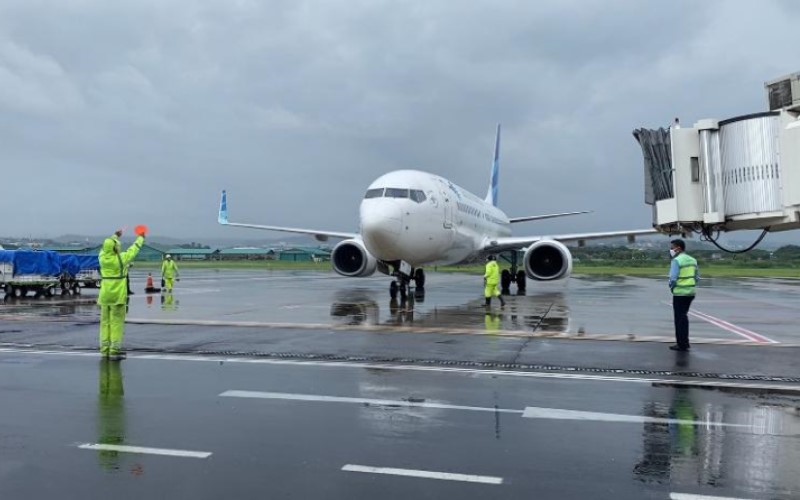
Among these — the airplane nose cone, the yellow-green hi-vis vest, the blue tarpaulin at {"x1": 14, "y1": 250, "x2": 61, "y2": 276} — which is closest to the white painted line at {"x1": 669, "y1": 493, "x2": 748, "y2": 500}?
the yellow-green hi-vis vest

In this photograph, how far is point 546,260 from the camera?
23.1 meters

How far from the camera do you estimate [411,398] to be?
6.72 meters

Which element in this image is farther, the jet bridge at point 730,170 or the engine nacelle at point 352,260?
the engine nacelle at point 352,260

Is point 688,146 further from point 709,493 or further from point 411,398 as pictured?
point 411,398

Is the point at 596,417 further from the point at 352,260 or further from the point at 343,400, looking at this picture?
the point at 352,260

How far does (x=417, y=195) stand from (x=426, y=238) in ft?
4.25

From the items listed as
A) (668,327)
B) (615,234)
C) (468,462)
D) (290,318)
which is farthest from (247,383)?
(615,234)

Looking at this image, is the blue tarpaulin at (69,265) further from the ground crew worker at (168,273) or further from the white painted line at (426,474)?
the white painted line at (426,474)

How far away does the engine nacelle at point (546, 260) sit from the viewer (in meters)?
22.5

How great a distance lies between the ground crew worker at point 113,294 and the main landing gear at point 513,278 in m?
16.8

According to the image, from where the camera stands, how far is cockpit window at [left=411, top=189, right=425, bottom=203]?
19433 mm

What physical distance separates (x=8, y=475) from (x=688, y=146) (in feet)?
18.9

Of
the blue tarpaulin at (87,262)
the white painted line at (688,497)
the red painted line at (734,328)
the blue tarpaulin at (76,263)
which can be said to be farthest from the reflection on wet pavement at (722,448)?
the blue tarpaulin at (87,262)

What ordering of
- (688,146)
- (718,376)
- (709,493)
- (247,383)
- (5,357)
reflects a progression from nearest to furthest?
1. (709,493)
2. (688,146)
3. (247,383)
4. (718,376)
5. (5,357)
